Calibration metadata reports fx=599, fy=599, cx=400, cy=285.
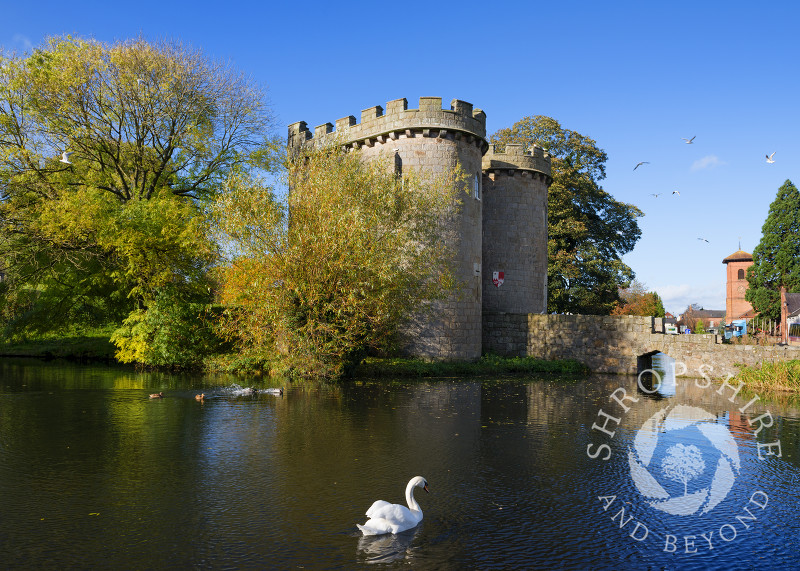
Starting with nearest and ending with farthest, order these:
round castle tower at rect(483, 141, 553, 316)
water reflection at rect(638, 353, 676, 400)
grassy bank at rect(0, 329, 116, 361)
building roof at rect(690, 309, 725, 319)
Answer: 1. water reflection at rect(638, 353, 676, 400)
2. round castle tower at rect(483, 141, 553, 316)
3. grassy bank at rect(0, 329, 116, 361)
4. building roof at rect(690, 309, 725, 319)

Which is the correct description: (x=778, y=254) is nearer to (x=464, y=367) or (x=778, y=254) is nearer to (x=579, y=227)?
(x=579, y=227)

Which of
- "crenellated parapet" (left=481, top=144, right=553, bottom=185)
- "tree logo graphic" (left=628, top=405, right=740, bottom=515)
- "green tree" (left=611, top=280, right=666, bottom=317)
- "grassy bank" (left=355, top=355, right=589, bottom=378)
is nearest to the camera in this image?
"tree logo graphic" (left=628, top=405, right=740, bottom=515)

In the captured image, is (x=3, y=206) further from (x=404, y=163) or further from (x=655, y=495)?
(x=655, y=495)

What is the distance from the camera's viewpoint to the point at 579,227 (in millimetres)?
35188

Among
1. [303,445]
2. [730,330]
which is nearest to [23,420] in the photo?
[303,445]

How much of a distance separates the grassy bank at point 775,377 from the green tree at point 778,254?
2490cm

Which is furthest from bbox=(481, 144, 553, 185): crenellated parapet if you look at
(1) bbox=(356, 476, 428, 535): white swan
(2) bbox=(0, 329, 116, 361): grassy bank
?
(1) bbox=(356, 476, 428, 535): white swan

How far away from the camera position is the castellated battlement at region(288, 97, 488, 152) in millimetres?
25188

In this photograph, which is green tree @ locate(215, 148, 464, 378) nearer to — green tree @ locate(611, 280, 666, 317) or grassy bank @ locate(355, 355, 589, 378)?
grassy bank @ locate(355, 355, 589, 378)

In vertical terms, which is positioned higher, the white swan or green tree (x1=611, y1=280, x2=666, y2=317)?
green tree (x1=611, y1=280, x2=666, y2=317)

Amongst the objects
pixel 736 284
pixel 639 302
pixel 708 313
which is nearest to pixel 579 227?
pixel 639 302

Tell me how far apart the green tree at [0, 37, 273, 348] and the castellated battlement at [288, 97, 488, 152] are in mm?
6917
